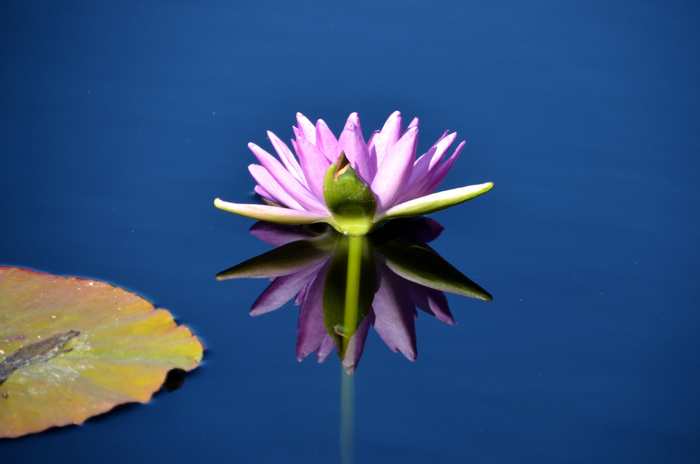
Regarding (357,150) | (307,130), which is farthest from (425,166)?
(307,130)

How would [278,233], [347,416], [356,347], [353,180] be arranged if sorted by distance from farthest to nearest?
[278,233], [353,180], [356,347], [347,416]

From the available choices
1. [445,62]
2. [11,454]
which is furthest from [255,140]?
[11,454]

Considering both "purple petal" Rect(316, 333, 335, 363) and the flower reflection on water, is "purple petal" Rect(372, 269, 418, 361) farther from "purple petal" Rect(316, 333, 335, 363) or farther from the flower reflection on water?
"purple petal" Rect(316, 333, 335, 363)

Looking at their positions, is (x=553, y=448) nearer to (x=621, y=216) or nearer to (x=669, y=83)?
(x=621, y=216)

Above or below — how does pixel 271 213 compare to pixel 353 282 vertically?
above

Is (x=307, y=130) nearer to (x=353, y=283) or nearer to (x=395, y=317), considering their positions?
(x=353, y=283)

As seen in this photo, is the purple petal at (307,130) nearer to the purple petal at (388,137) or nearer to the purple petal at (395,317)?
the purple petal at (388,137)

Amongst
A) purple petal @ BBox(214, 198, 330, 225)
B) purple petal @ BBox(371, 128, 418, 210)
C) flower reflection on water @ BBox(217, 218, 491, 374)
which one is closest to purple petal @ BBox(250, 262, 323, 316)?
flower reflection on water @ BBox(217, 218, 491, 374)
